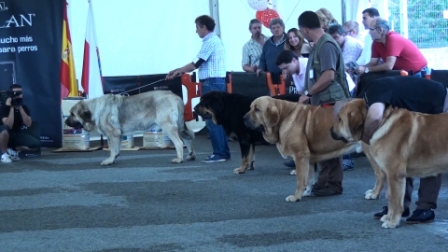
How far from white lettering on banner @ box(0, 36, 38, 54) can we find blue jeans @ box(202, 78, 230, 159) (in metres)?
4.07

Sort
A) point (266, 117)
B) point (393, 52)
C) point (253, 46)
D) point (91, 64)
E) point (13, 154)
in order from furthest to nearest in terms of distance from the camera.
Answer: point (91, 64)
point (253, 46)
point (13, 154)
point (393, 52)
point (266, 117)

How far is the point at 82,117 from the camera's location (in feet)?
40.9

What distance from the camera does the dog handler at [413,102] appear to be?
21.9 feet

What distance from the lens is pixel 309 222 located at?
7453 millimetres

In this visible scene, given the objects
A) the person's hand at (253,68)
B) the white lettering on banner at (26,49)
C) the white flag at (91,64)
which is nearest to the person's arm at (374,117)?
the person's hand at (253,68)

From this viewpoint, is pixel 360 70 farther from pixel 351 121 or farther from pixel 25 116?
pixel 25 116

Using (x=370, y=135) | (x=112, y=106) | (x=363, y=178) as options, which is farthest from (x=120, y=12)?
(x=370, y=135)

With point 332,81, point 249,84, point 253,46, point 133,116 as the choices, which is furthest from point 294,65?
point 253,46

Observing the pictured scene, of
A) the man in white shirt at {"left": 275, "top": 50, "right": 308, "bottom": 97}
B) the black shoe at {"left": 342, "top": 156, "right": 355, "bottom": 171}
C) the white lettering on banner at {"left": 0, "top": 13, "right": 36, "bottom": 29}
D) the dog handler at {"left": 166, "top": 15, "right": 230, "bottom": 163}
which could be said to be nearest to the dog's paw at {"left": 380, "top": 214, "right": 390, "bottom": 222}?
the man in white shirt at {"left": 275, "top": 50, "right": 308, "bottom": 97}

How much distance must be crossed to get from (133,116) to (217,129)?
1428 mm

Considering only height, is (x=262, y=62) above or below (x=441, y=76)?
above

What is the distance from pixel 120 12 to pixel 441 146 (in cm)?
966

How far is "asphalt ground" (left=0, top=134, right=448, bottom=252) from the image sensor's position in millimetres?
6738

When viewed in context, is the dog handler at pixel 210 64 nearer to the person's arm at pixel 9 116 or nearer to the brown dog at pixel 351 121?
the person's arm at pixel 9 116
